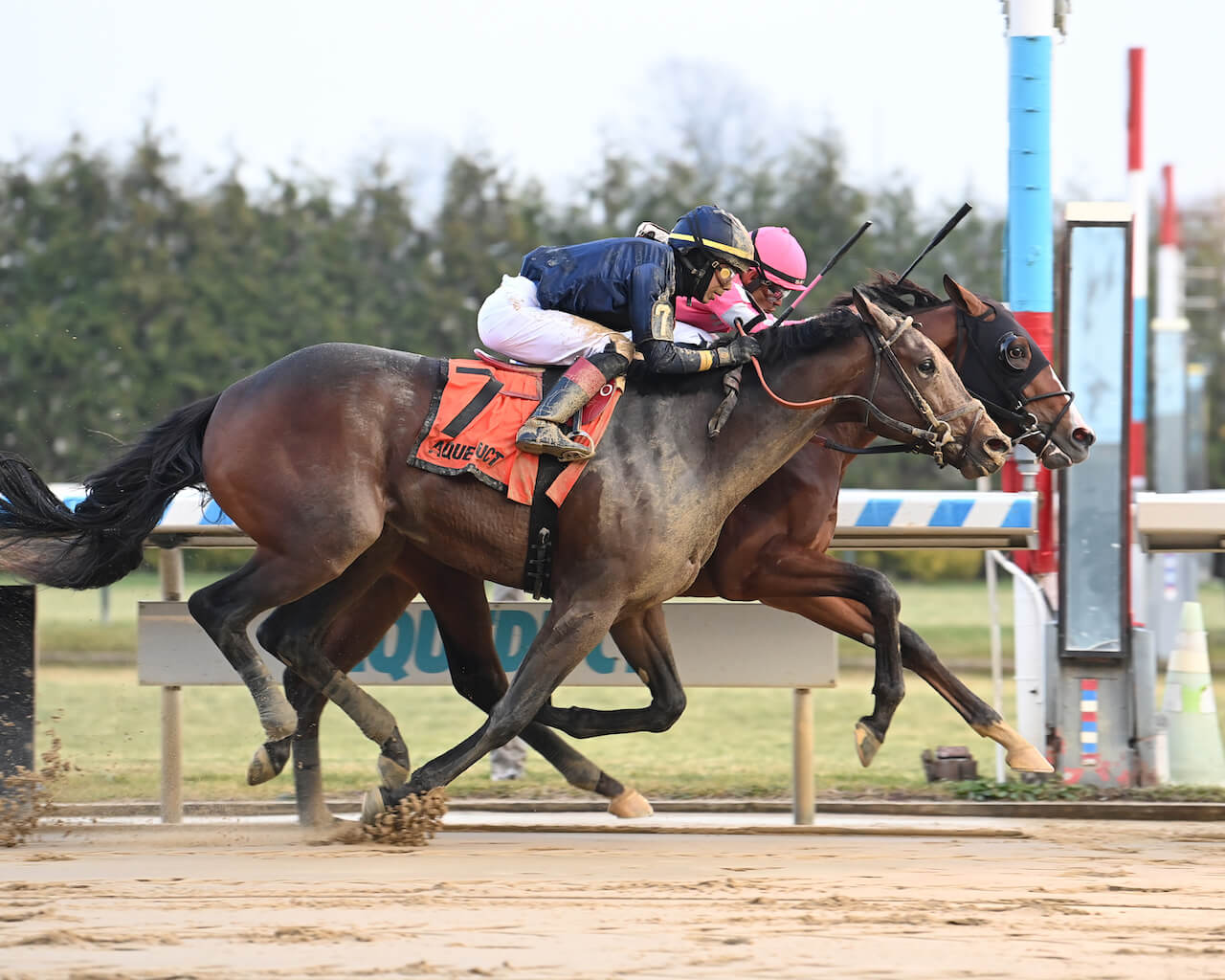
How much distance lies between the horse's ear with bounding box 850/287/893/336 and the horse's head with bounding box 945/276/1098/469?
0.47m

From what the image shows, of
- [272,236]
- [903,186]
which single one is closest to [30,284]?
[272,236]

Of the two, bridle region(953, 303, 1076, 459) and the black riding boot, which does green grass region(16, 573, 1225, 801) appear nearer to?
the black riding boot

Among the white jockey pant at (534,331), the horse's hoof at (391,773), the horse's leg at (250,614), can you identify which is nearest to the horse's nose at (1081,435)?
the white jockey pant at (534,331)

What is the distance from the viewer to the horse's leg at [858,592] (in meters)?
5.80

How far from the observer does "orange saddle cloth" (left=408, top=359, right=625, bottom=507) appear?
5.44 meters

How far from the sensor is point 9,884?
456 centimetres

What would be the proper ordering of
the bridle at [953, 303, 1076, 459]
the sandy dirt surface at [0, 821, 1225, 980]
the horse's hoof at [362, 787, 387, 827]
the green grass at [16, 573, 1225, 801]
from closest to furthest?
the sandy dirt surface at [0, 821, 1225, 980]
the horse's hoof at [362, 787, 387, 827]
the bridle at [953, 303, 1076, 459]
the green grass at [16, 573, 1225, 801]

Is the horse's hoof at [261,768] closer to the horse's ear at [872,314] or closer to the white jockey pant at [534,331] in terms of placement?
the white jockey pant at [534,331]

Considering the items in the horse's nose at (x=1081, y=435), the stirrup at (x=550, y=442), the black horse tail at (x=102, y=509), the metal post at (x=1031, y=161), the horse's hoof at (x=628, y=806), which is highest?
the metal post at (x=1031, y=161)

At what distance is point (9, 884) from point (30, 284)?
1775 cm

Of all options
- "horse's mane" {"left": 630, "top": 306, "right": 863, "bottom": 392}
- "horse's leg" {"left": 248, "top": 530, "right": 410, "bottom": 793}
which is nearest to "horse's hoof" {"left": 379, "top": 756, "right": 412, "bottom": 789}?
"horse's leg" {"left": 248, "top": 530, "right": 410, "bottom": 793}

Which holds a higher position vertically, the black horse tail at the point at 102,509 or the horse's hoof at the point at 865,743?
the black horse tail at the point at 102,509

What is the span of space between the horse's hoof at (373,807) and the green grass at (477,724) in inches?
47.9

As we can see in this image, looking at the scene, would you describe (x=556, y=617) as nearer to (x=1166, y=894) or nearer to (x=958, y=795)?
(x=1166, y=894)
